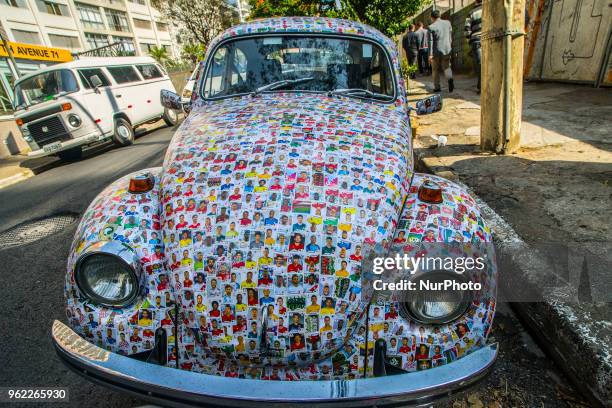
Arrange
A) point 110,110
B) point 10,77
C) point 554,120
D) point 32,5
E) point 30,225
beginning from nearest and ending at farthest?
point 30,225, point 554,120, point 110,110, point 10,77, point 32,5

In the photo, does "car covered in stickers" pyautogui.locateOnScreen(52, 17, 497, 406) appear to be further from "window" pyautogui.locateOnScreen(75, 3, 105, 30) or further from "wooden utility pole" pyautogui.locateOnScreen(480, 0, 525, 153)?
"window" pyautogui.locateOnScreen(75, 3, 105, 30)

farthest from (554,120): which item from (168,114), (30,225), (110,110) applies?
(168,114)

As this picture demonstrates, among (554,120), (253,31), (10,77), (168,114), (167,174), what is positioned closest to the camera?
(167,174)

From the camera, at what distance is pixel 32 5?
87.0 ft

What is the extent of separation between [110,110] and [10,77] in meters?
22.0

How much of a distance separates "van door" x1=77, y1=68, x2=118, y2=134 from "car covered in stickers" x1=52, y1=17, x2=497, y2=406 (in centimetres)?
801

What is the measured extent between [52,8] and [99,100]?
29.1m

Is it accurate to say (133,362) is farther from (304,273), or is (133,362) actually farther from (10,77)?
(10,77)

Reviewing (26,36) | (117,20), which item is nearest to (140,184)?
(26,36)

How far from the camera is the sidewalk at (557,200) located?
5.36ft

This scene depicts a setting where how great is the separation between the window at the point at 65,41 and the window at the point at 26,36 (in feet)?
4.22

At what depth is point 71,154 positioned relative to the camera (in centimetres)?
879

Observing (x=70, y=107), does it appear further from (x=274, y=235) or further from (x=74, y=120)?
(x=274, y=235)

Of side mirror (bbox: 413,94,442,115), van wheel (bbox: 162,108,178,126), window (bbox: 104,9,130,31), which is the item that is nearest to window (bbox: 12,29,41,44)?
window (bbox: 104,9,130,31)
